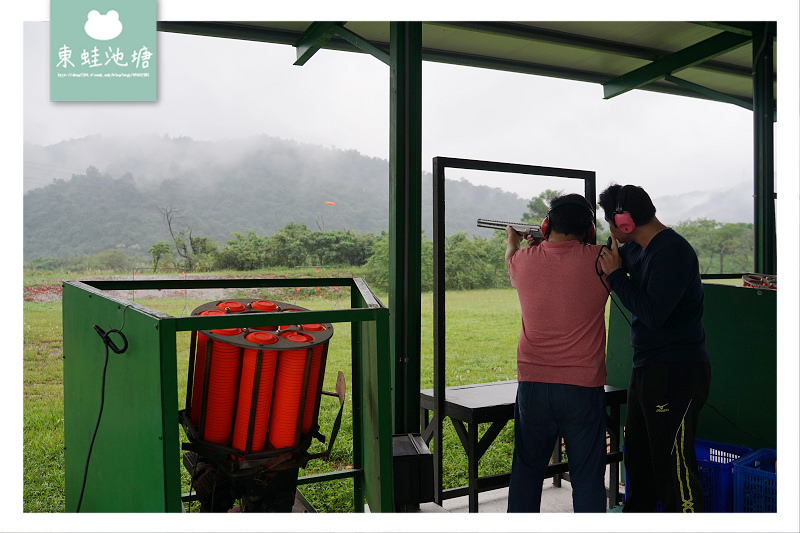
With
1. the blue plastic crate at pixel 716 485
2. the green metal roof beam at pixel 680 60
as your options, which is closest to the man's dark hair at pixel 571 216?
the blue plastic crate at pixel 716 485

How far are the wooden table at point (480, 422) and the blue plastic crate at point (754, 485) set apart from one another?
0.70 metres

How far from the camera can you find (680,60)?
452cm

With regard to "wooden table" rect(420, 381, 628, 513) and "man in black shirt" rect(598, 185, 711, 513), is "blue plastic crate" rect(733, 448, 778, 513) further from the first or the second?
"wooden table" rect(420, 381, 628, 513)

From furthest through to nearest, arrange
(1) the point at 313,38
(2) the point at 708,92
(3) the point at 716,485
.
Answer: (2) the point at 708,92
(1) the point at 313,38
(3) the point at 716,485

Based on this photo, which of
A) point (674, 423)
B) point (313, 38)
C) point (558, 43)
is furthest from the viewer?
point (558, 43)

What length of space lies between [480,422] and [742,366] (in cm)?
155

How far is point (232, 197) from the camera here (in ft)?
46.0

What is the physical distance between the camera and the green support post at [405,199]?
3287 millimetres

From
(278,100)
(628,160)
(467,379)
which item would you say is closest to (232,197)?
(278,100)

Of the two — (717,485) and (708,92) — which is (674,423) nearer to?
(717,485)

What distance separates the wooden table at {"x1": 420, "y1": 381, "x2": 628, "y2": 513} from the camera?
120 inches

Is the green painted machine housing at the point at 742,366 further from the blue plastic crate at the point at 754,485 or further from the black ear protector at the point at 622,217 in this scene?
the black ear protector at the point at 622,217

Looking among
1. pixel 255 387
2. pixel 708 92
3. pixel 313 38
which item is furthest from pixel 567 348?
pixel 708 92

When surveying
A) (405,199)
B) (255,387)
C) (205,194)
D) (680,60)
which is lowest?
(255,387)
